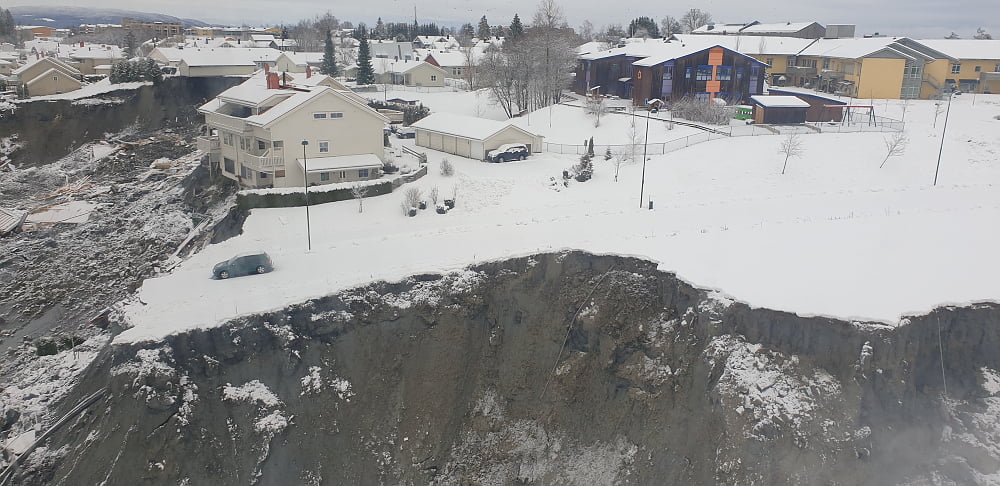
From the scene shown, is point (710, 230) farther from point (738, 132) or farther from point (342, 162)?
point (738, 132)

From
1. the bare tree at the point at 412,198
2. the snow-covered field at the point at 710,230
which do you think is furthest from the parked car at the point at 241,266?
the bare tree at the point at 412,198

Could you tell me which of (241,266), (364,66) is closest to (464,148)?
(241,266)

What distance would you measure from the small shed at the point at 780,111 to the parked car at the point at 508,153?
1850cm

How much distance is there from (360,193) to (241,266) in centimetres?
950

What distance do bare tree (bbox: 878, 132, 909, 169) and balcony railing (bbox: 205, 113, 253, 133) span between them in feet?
120

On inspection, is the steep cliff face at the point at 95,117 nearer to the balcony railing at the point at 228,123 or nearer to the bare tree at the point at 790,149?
the balcony railing at the point at 228,123

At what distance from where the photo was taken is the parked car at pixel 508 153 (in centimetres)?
4338

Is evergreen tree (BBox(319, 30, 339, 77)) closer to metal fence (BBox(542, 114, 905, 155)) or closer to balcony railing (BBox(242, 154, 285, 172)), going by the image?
metal fence (BBox(542, 114, 905, 155))

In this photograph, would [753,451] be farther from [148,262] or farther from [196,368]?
[148,262]

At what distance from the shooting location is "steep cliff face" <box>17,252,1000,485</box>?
20.2 metres

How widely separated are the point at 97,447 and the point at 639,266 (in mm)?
18752

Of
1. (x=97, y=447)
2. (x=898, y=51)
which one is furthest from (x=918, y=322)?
(x=898, y=51)

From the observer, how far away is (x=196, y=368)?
21.4 metres

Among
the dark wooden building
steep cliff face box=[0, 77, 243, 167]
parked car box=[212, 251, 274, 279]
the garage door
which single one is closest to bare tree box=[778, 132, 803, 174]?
the dark wooden building
